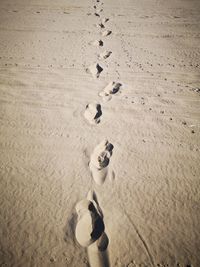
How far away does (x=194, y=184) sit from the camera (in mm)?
1632

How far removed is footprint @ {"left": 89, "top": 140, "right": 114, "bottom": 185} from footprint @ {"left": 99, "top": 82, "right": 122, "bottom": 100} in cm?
72

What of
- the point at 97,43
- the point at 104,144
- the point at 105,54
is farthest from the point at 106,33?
the point at 104,144

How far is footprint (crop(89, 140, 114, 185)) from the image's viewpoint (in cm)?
169

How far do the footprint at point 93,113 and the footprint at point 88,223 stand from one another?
887 mm

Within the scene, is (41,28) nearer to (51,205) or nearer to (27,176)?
(27,176)

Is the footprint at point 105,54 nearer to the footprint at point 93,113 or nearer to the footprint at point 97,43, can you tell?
the footprint at point 97,43

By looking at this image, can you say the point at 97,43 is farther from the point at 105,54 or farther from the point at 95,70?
the point at 95,70

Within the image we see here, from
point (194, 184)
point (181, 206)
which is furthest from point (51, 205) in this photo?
point (194, 184)

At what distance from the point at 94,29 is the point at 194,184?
3405 millimetres

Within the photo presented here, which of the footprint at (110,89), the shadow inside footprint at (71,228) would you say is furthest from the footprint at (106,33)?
the shadow inside footprint at (71,228)

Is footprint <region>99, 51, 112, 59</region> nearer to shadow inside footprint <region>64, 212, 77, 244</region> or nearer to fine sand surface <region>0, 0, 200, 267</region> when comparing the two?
fine sand surface <region>0, 0, 200, 267</region>

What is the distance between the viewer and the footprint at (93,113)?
2125 millimetres

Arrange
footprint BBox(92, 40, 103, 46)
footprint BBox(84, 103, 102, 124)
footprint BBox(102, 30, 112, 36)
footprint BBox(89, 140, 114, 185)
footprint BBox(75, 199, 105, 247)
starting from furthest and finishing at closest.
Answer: footprint BBox(102, 30, 112, 36) < footprint BBox(92, 40, 103, 46) < footprint BBox(84, 103, 102, 124) < footprint BBox(89, 140, 114, 185) < footprint BBox(75, 199, 105, 247)

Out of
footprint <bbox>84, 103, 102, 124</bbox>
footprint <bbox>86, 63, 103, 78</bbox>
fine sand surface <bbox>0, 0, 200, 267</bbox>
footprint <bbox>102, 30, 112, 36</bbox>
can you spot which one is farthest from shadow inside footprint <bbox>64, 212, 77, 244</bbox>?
footprint <bbox>102, 30, 112, 36</bbox>
